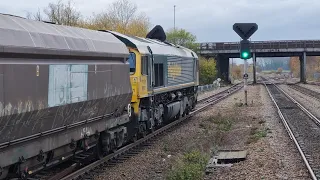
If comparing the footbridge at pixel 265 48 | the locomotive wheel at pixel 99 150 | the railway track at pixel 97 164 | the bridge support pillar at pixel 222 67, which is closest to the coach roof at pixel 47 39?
the locomotive wheel at pixel 99 150

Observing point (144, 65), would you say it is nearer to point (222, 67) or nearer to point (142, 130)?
point (142, 130)

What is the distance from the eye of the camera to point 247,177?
376 inches

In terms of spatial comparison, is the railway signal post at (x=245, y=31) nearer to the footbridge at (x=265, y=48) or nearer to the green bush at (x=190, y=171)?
the green bush at (x=190, y=171)

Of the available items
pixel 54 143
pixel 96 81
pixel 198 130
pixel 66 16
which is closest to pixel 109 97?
pixel 96 81

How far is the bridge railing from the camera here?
75.8 meters

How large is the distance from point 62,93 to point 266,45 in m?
70.8

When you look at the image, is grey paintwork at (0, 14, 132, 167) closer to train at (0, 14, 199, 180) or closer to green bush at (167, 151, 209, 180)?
train at (0, 14, 199, 180)

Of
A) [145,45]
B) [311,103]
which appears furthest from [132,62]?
[311,103]

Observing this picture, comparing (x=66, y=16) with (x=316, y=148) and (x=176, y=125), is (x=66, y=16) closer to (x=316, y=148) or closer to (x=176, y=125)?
(x=176, y=125)

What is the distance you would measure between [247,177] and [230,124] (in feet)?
32.6

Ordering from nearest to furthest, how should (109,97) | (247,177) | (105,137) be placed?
(247,177) < (109,97) < (105,137)

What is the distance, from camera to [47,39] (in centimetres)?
802

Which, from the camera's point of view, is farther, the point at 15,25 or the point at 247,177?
the point at 247,177

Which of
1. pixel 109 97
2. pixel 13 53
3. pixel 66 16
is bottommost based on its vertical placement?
pixel 109 97
